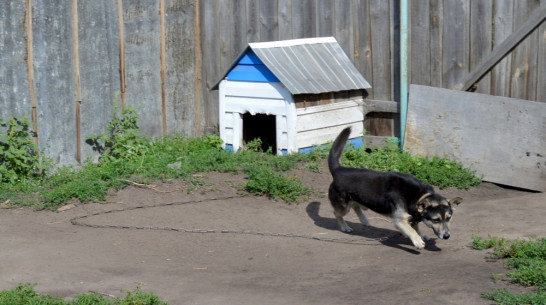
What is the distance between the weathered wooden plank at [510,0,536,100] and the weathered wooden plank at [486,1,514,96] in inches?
2.3

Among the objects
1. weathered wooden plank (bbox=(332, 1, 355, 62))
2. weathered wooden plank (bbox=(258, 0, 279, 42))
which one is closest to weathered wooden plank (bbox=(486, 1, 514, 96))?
weathered wooden plank (bbox=(332, 1, 355, 62))

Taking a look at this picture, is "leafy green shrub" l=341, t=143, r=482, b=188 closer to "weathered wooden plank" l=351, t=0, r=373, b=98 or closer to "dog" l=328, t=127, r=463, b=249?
"weathered wooden plank" l=351, t=0, r=373, b=98

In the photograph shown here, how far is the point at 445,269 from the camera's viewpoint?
19.0 feet

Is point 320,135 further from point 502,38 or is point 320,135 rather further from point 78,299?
point 78,299

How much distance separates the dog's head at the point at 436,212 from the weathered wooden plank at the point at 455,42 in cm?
295

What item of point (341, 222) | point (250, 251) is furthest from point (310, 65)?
point (250, 251)

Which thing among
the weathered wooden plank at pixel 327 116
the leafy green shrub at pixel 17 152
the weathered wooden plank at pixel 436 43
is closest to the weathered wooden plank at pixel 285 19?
the weathered wooden plank at pixel 327 116

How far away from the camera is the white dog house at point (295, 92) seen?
9055mm

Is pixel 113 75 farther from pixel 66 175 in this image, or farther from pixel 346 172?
pixel 346 172

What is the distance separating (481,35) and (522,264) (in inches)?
148

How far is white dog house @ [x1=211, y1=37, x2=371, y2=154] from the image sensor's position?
905 centimetres

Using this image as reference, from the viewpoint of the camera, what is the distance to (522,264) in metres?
5.61

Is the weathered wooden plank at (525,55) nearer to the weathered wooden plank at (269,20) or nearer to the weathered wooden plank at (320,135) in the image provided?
the weathered wooden plank at (320,135)

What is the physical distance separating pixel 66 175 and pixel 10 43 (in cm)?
166
